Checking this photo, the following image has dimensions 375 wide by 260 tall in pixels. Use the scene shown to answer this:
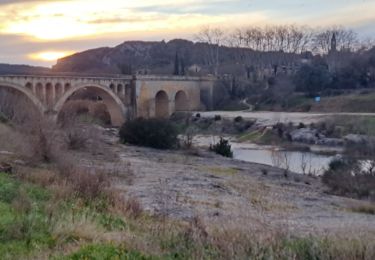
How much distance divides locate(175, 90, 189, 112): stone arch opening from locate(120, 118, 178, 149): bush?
140ft

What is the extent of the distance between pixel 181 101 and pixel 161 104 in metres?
4.47

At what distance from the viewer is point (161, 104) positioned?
8269cm

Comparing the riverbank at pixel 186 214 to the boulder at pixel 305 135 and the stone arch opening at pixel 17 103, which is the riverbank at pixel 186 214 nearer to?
the stone arch opening at pixel 17 103

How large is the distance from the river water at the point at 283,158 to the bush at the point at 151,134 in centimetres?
510

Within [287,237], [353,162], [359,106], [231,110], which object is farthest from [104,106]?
[287,237]

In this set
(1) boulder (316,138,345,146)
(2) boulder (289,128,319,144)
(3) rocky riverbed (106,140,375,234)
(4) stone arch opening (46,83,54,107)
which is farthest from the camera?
(4) stone arch opening (46,83,54,107)

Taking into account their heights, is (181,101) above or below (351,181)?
below

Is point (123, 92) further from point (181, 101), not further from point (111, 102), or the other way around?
point (181, 101)

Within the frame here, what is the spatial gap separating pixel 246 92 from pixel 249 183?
225ft

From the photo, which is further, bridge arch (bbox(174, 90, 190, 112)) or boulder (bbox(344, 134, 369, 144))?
bridge arch (bbox(174, 90, 190, 112))

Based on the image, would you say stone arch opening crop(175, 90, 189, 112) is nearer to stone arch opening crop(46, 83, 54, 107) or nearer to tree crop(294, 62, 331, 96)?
tree crop(294, 62, 331, 96)

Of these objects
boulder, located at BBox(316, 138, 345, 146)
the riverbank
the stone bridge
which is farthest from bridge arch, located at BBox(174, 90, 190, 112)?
the riverbank

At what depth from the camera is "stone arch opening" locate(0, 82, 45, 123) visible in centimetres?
3472

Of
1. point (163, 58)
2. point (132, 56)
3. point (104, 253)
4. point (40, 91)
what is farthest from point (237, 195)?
point (132, 56)
